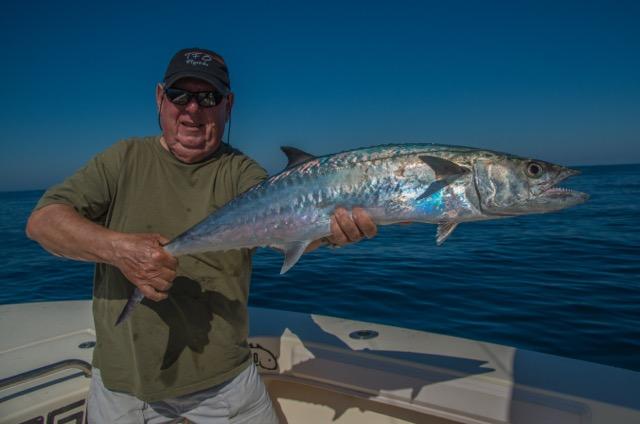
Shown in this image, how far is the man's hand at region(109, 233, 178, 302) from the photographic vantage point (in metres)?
1.79

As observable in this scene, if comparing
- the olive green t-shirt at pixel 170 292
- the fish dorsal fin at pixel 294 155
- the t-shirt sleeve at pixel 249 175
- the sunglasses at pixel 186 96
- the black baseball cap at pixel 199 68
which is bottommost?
the olive green t-shirt at pixel 170 292

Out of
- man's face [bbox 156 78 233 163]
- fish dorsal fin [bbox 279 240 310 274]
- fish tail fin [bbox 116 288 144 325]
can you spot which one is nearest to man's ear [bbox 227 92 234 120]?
man's face [bbox 156 78 233 163]

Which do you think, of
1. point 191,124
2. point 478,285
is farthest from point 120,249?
point 478,285

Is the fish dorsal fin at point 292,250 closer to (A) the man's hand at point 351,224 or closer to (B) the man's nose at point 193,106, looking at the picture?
(A) the man's hand at point 351,224

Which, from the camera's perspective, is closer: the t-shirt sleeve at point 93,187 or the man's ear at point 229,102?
the t-shirt sleeve at point 93,187

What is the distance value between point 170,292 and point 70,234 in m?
0.56

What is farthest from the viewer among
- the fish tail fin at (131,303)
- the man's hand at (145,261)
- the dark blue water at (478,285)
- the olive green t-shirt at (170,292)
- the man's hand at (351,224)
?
the dark blue water at (478,285)

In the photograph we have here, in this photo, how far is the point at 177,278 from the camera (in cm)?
224

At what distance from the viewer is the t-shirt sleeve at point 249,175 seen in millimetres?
2459

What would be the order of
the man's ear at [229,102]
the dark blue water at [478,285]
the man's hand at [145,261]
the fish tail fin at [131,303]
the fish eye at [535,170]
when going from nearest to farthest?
the man's hand at [145,261]
the fish tail fin at [131,303]
the fish eye at [535,170]
the man's ear at [229,102]
the dark blue water at [478,285]

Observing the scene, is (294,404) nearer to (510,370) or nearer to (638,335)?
(510,370)

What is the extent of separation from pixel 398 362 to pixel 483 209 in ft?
4.13

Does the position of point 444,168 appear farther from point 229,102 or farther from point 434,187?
point 229,102

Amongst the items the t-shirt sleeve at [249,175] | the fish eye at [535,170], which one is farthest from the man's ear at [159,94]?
the fish eye at [535,170]
